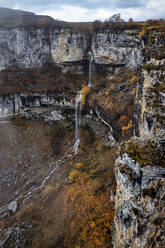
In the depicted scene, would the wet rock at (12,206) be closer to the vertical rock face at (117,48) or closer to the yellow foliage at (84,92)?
the yellow foliage at (84,92)

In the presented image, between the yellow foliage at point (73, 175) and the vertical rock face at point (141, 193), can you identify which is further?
the yellow foliage at point (73, 175)

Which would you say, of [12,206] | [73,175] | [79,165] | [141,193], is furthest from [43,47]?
[141,193]

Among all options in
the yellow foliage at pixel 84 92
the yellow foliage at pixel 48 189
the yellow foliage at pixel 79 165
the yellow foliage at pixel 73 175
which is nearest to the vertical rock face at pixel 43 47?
the yellow foliage at pixel 84 92

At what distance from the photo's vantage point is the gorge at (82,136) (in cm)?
812

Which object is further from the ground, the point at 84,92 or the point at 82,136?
the point at 84,92

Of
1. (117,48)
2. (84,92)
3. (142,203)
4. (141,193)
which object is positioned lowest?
(142,203)

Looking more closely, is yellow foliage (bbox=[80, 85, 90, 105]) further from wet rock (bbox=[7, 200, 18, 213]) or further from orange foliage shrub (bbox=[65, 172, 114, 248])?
wet rock (bbox=[7, 200, 18, 213])

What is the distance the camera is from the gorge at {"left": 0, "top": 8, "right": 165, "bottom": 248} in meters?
8.12

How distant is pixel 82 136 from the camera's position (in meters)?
27.1

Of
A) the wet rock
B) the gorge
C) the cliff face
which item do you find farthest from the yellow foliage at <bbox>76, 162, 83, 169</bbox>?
the cliff face

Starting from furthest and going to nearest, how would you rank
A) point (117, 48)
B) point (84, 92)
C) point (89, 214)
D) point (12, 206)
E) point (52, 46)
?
point (52, 46)
point (117, 48)
point (84, 92)
point (12, 206)
point (89, 214)

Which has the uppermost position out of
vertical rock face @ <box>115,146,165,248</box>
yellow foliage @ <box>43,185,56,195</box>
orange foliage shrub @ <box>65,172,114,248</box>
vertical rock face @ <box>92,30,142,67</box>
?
vertical rock face @ <box>92,30,142,67</box>

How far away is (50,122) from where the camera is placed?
98.4 feet

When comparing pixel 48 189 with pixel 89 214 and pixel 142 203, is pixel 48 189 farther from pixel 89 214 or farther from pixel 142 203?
pixel 142 203
